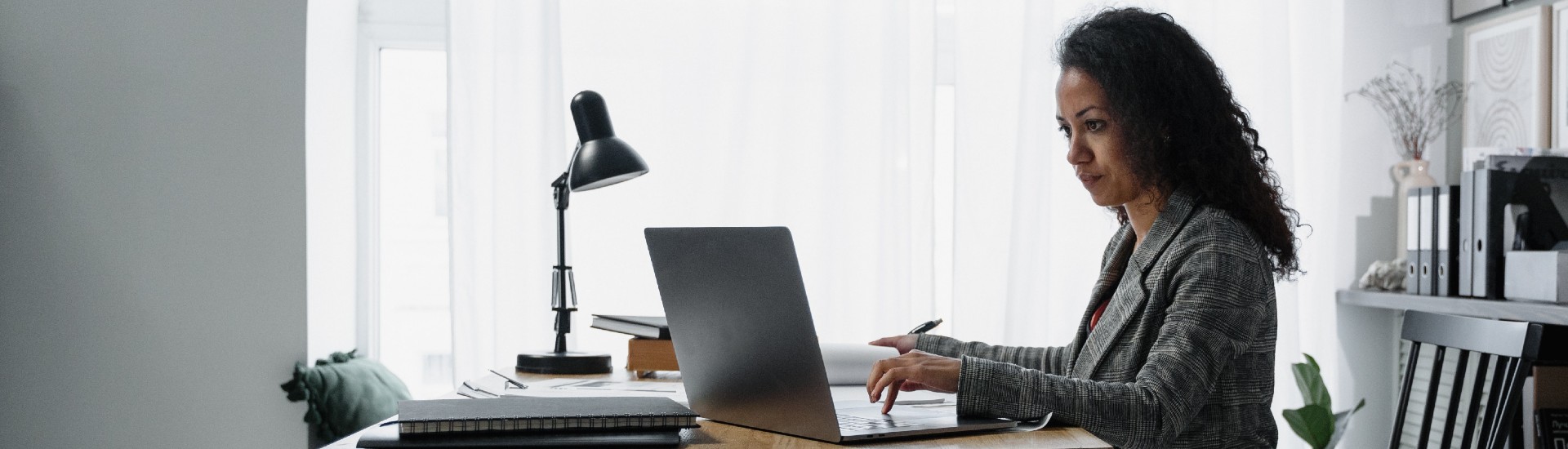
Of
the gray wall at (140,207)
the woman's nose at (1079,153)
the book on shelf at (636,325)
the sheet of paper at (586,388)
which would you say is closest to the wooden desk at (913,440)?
the sheet of paper at (586,388)

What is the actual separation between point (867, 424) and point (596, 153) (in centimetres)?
87

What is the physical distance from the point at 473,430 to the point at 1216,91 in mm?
909

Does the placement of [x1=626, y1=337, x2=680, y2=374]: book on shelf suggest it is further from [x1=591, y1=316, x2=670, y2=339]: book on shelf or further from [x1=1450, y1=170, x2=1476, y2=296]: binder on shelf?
[x1=1450, y1=170, x2=1476, y2=296]: binder on shelf

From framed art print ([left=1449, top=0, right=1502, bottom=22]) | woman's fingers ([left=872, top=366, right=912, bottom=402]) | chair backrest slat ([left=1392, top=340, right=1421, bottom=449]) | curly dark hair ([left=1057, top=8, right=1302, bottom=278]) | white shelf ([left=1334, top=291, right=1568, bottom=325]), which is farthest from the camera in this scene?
framed art print ([left=1449, top=0, right=1502, bottom=22])

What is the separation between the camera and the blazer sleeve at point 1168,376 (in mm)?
1036

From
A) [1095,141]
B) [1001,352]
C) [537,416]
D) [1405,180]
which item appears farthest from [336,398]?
[1405,180]

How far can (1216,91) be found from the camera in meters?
1.29

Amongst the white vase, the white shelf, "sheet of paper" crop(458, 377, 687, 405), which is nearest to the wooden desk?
"sheet of paper" crop(458, 377, 687, 405)

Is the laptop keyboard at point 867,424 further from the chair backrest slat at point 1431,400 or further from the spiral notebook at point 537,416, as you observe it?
the chair backrest slat at point 1431,400

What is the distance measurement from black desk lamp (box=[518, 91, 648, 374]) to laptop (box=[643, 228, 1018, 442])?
0.61 m

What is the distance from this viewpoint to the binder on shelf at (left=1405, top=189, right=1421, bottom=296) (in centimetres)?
256

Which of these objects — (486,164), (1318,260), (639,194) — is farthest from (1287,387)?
(486,164)

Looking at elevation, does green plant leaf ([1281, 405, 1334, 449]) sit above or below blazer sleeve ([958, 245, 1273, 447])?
below

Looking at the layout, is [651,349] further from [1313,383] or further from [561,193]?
[1313,383]
